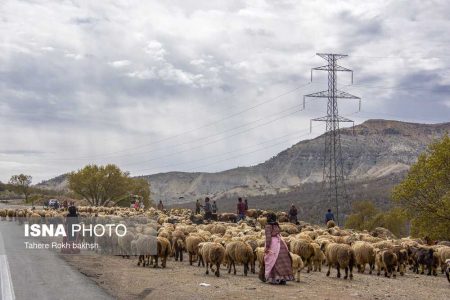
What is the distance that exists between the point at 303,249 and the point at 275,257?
3.60 metres

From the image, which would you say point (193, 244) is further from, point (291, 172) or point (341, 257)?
point (291, 172)

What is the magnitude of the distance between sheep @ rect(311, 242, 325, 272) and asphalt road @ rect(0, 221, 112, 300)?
7.46m

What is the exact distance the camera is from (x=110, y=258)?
21.8 m

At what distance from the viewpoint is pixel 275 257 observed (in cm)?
1495

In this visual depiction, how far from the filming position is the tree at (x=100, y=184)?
8312 centimetres

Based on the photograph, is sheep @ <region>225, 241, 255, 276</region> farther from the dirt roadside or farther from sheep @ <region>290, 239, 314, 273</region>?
sheep @ <region>290, 239, 314, 273</region>

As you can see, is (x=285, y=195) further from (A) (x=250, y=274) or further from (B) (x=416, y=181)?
(A) (x=250, y=274)

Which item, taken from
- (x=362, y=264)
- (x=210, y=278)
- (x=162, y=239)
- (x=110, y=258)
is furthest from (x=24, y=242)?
(x=362, y=264)

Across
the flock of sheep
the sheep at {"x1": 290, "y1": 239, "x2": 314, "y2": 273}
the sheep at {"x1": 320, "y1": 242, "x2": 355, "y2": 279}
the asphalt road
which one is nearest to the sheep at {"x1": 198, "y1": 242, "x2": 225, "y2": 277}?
the flock of sheep

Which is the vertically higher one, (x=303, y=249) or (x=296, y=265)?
(x=303, y=249)

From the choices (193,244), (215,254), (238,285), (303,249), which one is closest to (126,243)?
(193,244)

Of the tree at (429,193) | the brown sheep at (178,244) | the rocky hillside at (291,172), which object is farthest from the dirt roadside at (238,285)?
the rocky hillside at (291,172)

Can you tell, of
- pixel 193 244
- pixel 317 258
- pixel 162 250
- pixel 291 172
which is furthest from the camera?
pixel 291 172

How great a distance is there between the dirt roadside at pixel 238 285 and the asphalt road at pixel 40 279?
55 centimetres
